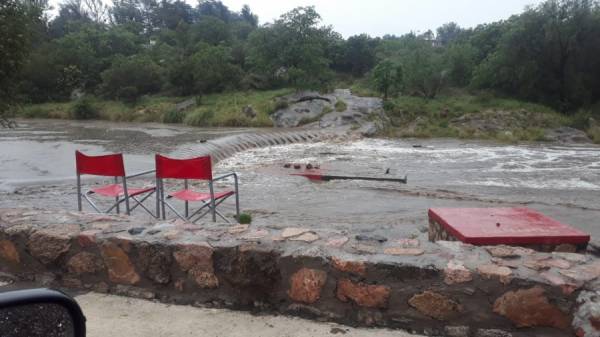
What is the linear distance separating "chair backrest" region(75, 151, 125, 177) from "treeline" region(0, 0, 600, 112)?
16.5 m

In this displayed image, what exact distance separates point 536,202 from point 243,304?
9.18m

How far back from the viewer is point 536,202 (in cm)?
1026

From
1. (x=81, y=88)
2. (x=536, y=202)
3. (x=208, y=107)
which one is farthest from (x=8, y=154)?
(x=81, y=88)

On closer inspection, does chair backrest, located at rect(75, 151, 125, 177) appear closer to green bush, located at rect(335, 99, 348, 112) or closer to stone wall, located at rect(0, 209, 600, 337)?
stone wall, located at rect(0, 209, 600, 337)

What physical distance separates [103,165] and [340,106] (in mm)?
22431

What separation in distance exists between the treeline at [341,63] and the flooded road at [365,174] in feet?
18.6

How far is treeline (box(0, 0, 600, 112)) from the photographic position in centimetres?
2747

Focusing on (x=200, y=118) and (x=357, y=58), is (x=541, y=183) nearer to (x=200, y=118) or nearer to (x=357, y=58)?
(x=200, y=118)

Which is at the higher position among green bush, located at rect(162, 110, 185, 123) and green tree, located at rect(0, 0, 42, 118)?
Answer: green tree, located at rect(0, 0, 42, 118)

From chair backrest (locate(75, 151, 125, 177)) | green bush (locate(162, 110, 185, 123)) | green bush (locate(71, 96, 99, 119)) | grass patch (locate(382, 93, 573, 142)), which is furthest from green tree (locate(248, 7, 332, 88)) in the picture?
chair backrest (locate(75, 151, 125, 177))

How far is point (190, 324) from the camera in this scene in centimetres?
264

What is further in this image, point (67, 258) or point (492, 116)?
point (492, 116)

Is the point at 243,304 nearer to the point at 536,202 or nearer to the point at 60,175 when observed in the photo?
the point at 536,202

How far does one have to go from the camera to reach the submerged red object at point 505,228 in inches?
140
